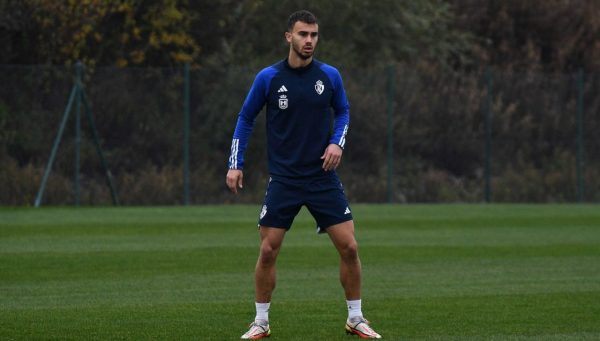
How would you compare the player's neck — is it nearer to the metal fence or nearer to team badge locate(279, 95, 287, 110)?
team badge locate(279, 95, 287, 110)

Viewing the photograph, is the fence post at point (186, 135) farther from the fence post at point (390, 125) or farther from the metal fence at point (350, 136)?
the fence post at point (390, 125)

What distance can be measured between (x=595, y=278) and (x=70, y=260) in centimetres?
559

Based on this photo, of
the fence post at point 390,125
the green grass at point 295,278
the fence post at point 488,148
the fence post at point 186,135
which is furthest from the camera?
the fence post at point 488,148

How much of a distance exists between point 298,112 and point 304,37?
1.64 ft

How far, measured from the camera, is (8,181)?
85.1 ft

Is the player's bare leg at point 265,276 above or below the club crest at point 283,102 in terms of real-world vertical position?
below

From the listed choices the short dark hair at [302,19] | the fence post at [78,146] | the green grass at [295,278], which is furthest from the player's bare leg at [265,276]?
the fence post at [78,146]

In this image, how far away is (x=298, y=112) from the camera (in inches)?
357

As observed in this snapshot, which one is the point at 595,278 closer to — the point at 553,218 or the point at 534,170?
the point at 553,218

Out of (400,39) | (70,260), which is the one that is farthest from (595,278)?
(400,39)

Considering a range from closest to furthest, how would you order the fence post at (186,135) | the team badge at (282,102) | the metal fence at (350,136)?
1. the team badge at (282,102)
2. the metal fence at (350,136)
3. the fence post at (186,135)

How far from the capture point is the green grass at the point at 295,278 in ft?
32.2

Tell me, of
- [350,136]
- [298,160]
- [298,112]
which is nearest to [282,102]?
[298,112]

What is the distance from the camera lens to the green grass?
9805 millimetres
